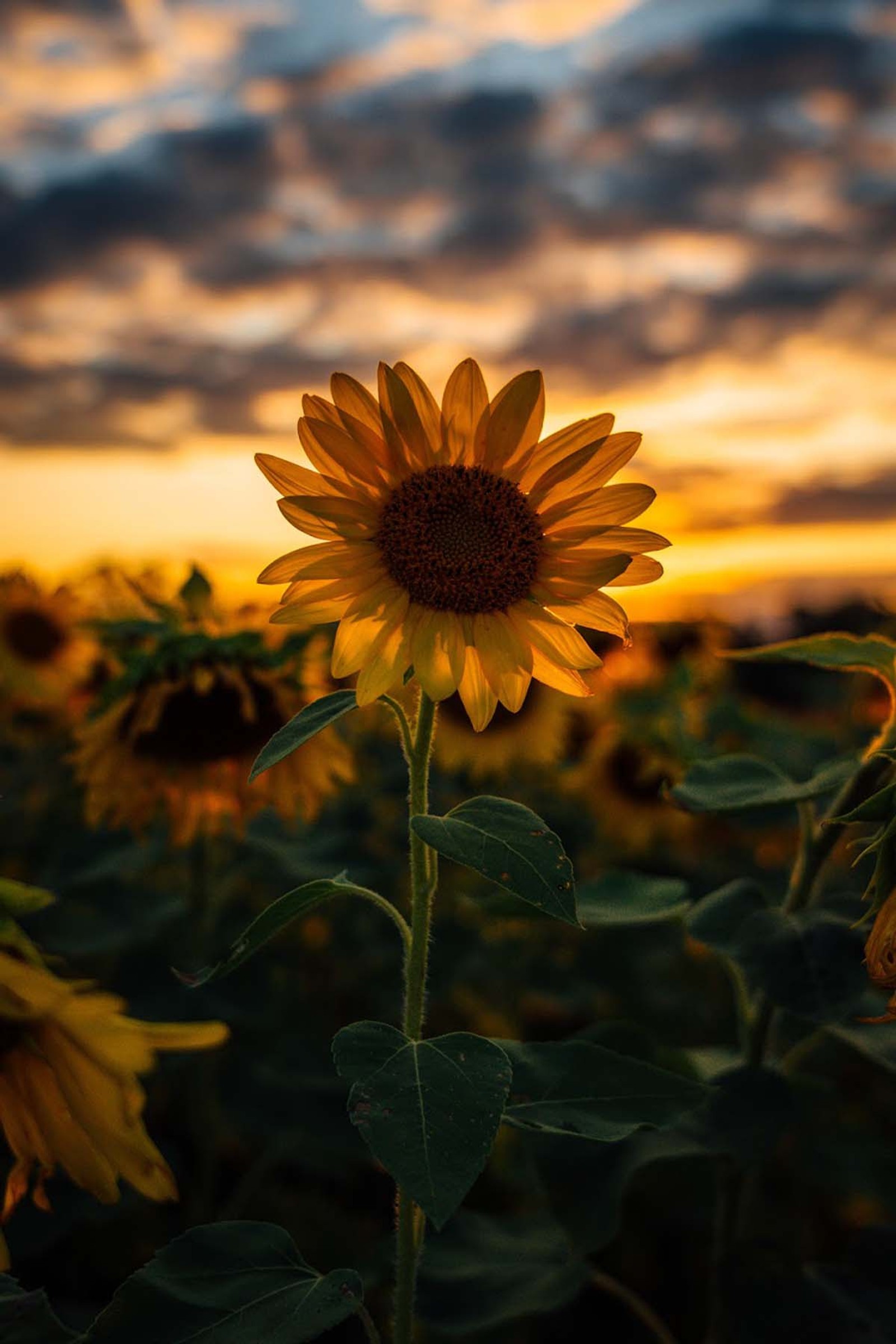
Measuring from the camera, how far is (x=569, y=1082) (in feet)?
5.12

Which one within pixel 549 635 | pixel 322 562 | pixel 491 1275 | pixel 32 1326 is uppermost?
pixel 322 562

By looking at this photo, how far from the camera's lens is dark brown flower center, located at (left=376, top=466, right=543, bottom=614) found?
1.70 metres

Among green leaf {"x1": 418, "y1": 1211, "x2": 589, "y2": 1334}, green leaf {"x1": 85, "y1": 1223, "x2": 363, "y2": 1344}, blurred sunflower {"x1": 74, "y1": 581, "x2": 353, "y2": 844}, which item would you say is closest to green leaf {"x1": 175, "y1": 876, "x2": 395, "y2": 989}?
green leaf {"x1": 85, "y1": 1223, "x2": 363, "y2": 1344}

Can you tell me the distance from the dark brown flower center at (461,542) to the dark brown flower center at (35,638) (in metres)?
4.83

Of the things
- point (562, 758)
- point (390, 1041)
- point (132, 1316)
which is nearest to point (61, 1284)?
point (132, 1316)

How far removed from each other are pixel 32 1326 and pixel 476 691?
3.26 feet

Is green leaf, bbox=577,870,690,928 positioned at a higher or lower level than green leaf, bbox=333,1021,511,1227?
higher

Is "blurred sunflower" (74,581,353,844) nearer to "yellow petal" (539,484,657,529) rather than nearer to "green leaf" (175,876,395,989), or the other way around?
"yellow petal" (539,484,657,529)

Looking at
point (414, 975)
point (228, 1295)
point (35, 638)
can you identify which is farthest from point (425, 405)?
point (35, 638)

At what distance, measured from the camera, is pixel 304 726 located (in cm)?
148

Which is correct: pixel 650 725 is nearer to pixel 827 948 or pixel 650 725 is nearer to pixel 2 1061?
pixel 827 948

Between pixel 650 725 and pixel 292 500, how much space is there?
3.35 meters

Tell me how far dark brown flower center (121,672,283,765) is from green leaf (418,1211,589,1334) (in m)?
1.23

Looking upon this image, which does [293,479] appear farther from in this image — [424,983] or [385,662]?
[424,983]
